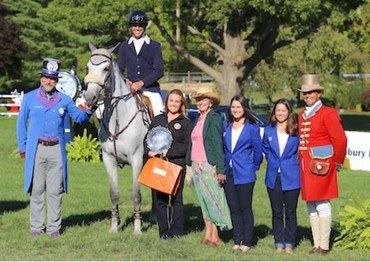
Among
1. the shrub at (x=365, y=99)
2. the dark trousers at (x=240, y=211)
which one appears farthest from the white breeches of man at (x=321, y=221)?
the shrub at (x=365, y=99)

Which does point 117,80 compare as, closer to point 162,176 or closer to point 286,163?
point 162,176

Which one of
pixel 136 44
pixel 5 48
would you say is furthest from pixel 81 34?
pixel 136 44

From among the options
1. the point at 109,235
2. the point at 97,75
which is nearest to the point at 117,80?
the point at 97,75

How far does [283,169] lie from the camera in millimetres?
9289

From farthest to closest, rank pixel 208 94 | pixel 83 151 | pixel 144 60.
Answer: pixel 83 151
pixel 144 60
pixel 208 94

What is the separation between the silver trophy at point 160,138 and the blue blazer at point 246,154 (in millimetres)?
976

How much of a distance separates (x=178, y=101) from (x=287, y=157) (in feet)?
5.53

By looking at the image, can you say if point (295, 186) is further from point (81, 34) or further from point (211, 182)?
point (81, 34)

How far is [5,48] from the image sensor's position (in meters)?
44.1

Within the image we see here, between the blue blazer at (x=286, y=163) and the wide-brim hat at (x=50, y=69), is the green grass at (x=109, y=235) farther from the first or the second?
the wide-brim hat at (x=50, y=69)

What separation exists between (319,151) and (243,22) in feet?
89.0

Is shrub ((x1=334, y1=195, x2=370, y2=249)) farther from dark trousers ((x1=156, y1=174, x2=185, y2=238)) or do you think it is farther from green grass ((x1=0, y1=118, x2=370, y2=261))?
dark trousers ((x1=156, y1=174, x2=185, y2=238))

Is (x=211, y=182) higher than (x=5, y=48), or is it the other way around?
(x=5, y=48)

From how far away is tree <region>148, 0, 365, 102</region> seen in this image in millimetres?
30331
